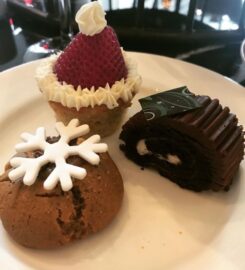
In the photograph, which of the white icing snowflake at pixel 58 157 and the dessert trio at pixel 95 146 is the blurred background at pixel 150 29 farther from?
the white icing snowflake at pixel 58 157

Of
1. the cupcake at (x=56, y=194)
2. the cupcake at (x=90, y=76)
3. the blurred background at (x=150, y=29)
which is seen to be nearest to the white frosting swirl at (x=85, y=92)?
the cupcake at (x=90, y=76)

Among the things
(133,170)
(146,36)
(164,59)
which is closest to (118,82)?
(133,170)

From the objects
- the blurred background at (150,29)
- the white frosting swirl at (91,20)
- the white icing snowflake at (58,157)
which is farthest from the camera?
the blurred background at (150,29)

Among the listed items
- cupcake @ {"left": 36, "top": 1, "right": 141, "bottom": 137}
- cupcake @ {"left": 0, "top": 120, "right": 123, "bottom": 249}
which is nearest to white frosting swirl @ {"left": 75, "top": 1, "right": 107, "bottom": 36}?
cupcake @ {"left": 36, "top": 1, "right": 141, "bottom": 137}

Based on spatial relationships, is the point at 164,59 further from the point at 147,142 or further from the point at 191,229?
the point at 191,229

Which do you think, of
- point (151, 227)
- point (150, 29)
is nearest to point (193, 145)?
point (151, 227)

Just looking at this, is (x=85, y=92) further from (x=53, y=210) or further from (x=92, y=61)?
(x=53, y=210)

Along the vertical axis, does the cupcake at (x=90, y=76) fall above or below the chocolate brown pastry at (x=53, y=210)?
above

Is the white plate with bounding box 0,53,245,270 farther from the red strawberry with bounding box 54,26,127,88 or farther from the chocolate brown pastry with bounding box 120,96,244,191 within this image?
the red strawberry with bounding box 54,26,127,88
